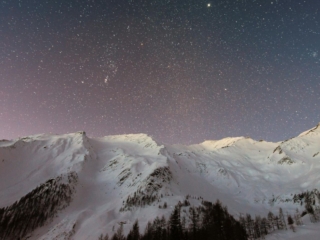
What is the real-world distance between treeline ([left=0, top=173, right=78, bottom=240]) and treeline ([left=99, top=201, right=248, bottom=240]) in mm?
58286

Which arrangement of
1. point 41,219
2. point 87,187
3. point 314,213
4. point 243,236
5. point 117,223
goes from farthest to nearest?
point 87,187
point 314,213
point 41,219
point 117,223
point 243,236

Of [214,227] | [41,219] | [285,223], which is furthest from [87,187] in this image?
[285,223]

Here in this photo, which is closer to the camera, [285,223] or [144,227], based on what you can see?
[144,227]

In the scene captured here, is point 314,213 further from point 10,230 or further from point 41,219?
point 10,230

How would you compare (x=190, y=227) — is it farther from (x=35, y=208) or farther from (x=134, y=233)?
(x=35, y=208)

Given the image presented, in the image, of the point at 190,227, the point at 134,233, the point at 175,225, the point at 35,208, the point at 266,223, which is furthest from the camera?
the point at 35,208

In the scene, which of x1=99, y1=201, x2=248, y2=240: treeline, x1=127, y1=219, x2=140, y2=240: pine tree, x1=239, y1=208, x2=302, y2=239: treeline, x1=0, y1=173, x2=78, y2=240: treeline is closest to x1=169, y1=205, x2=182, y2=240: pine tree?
x1=99, y1=201, x2=248, y2=240: treeline

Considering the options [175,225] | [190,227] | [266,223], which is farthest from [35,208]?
[266,223]

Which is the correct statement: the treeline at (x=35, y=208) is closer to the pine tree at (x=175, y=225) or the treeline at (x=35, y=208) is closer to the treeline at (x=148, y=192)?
the treeline at (x=148, y=192)

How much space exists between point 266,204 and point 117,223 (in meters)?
132

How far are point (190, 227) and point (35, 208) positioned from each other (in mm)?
104658

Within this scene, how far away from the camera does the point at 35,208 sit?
511ft

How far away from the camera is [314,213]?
161875 millimetres

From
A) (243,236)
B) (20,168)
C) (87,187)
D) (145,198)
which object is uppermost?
(20,168)
